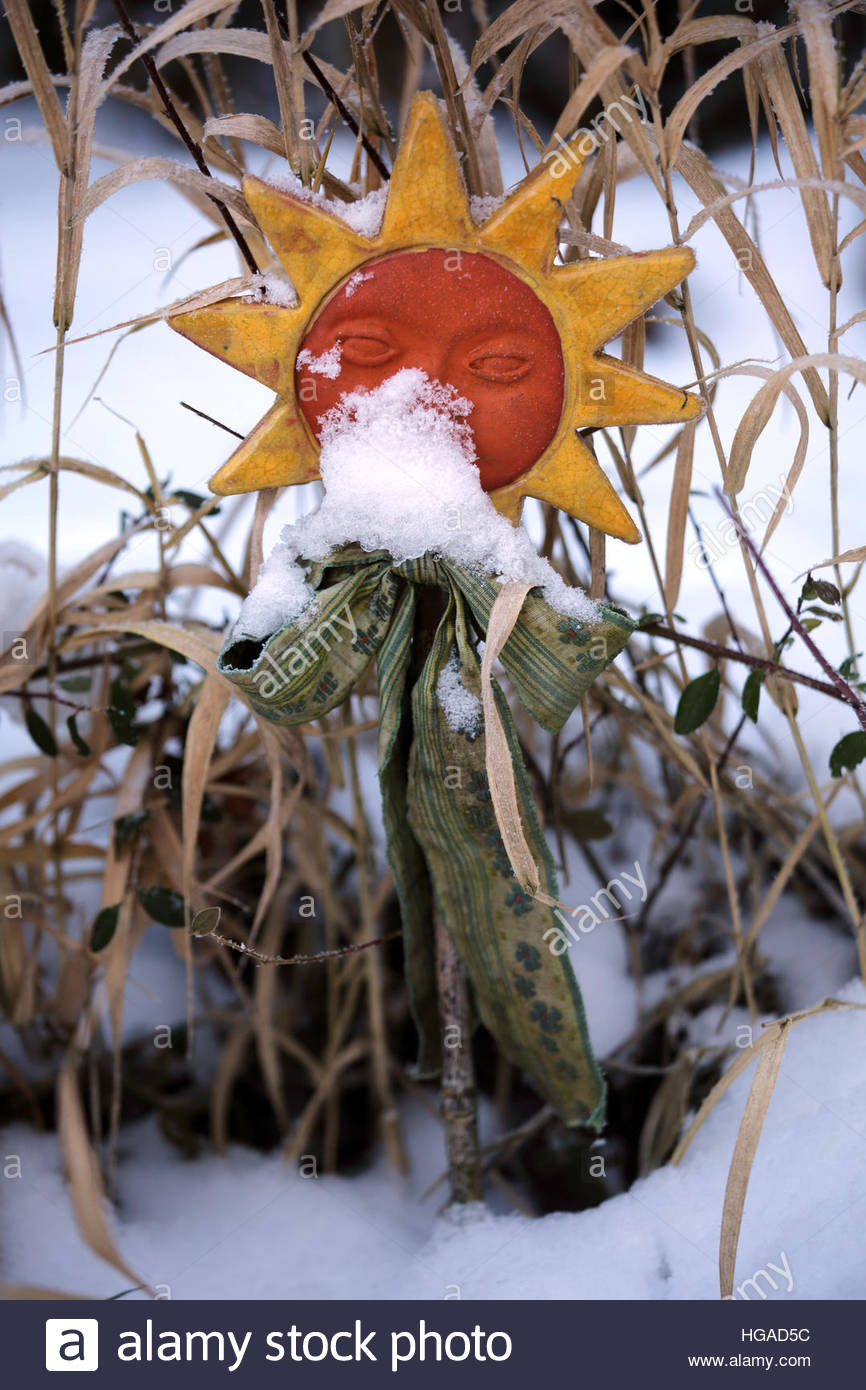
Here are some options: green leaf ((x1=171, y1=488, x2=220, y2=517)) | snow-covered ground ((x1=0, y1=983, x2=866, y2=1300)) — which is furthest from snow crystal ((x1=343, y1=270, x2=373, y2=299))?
snow-covered ground ((x1=0, y1=983, x2=866, y2=1300))

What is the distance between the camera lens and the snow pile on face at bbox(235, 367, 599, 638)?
1.73 ft

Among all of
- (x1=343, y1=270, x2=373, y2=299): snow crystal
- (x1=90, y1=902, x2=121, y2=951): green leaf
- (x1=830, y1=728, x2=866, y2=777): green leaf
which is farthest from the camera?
(x1=90, y1=902, x2=121, y2=951): green leaf

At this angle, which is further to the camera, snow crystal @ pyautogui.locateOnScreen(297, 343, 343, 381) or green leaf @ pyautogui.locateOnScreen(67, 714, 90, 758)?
green leaf @ pyautogui.locateOnScreen(67, 714, 90, 758)

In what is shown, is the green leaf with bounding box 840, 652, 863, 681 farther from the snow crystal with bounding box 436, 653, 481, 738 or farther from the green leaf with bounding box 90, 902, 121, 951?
the green leaf with bounding box 90, 902, 121, 951

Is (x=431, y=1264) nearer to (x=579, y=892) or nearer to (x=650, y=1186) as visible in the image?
(x=650, y=1186)

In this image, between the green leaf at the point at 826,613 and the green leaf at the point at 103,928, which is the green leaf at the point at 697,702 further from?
the green leaf at the point at 103,928

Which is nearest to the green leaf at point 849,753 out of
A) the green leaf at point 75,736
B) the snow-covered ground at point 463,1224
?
the snow-covered ground at point 463,1224

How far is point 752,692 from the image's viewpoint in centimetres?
63

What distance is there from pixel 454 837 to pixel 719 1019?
33 cm

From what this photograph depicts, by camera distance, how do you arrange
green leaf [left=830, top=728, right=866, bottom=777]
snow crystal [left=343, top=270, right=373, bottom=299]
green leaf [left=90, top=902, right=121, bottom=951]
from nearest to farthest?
snow crystal [left=343, top=270, right=373, bottom=299] < green leaf [left=830, top=728, right=866, bottom=777] < green leaf [left=90, top=902, right=121, bottom=951]

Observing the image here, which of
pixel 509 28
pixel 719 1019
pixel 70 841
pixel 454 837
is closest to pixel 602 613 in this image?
pixel 454 837

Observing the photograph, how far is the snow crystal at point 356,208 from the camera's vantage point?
1.71 feet

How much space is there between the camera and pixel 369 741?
100cm
